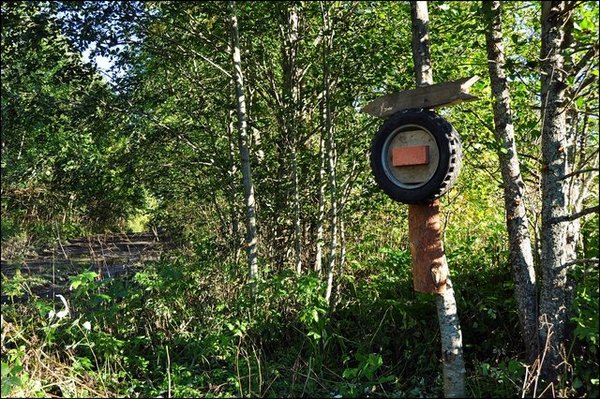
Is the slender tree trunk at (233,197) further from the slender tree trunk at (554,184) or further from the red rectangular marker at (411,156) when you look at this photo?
the slender tree trunk at (554,184)

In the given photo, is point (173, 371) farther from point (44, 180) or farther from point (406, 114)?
point (44, 180)

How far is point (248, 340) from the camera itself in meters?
5.34

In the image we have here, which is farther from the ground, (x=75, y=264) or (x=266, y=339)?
(x=75, y=264)

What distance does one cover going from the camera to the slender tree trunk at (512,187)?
14.5 feet

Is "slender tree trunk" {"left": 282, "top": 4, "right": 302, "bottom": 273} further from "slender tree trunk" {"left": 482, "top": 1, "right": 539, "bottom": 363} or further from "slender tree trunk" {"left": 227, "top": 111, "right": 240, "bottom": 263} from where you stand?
"slender tree trunk" {"left": 482, "top": 1, "right": 539, "bottom": 363}

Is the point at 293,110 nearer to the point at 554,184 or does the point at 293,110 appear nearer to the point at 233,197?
the point at 233,197

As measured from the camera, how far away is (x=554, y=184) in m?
4.14

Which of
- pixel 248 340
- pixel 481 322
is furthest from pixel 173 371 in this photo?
pixel 481 322

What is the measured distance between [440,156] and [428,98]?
47cm

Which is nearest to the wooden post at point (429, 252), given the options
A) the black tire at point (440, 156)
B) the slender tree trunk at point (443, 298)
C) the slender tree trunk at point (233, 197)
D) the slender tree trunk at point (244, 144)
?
the slender tree trunk at point (443, 298)

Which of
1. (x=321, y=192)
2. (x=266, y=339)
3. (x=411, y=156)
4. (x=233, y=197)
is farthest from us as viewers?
(x=233, y=197)

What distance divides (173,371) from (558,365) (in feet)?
10.0

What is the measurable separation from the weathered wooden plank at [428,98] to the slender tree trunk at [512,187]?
1.87 ft

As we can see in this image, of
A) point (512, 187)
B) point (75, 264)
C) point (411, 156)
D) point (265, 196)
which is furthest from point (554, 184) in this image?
point (75, 264)
